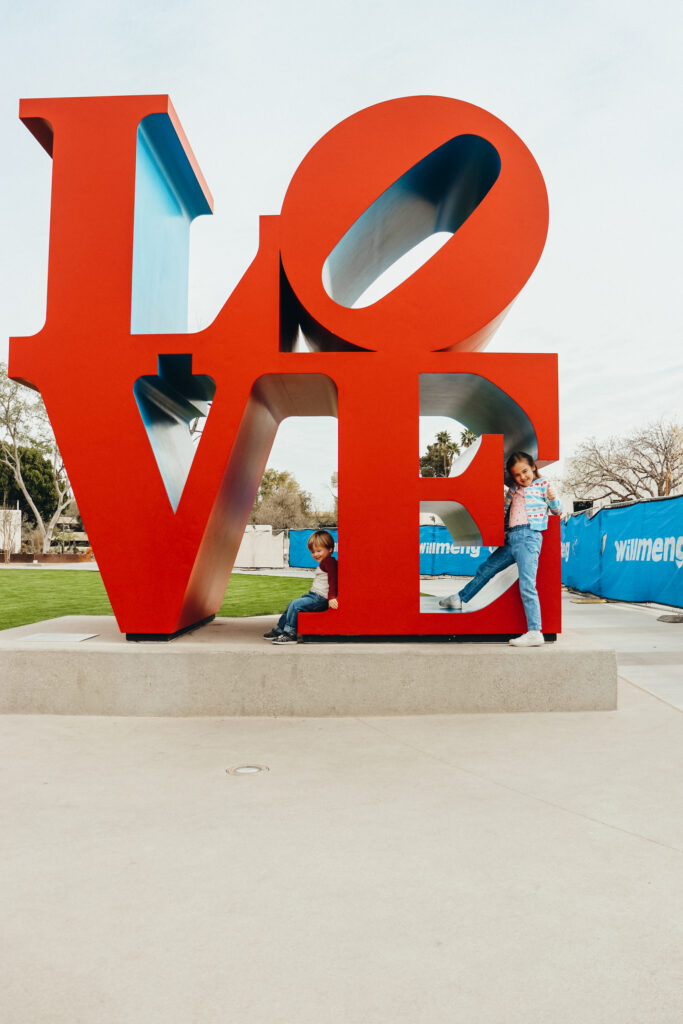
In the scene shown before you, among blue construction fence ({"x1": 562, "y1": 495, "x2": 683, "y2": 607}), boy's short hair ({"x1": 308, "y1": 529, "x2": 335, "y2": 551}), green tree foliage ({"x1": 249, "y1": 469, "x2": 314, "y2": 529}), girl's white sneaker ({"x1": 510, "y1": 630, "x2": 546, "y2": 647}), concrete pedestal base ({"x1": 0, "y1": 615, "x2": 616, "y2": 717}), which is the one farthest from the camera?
green tree foliage ({"x1": 249, "y1": 469, "x2": 314, "y2": 529})

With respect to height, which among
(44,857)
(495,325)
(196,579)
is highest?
(495,325)

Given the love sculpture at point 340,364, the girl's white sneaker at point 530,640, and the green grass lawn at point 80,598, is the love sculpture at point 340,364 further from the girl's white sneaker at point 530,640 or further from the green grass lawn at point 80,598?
the green grass lawn at point 80,598

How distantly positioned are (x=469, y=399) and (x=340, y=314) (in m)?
1.43

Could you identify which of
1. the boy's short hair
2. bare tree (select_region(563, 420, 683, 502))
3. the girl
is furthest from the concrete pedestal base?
bare tree (select_region(563, 420, 683, 502))

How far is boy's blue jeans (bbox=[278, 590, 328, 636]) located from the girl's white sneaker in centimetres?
155

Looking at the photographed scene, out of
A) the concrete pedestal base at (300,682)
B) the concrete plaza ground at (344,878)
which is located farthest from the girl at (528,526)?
the concrete plaza ground at (344,878)

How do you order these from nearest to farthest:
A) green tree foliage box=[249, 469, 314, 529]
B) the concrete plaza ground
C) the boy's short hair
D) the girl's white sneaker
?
the concrete plaza ground, the girl's white sneaker, the boy's short hair, green tree foliage box=[249, 469, 314, 529]

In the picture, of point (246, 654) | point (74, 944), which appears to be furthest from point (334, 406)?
point (74, 944)

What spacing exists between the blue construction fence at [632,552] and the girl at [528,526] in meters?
7.03

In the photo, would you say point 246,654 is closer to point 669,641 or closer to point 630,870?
point 630,870

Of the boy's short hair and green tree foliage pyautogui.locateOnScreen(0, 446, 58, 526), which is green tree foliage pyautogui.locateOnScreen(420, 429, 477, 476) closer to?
green tree foliage pyautogui.locateOnScreen(0, 446, 58, 526)

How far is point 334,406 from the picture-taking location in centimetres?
690

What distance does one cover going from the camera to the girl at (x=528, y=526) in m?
5.52

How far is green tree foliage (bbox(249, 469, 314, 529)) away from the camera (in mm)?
68312
